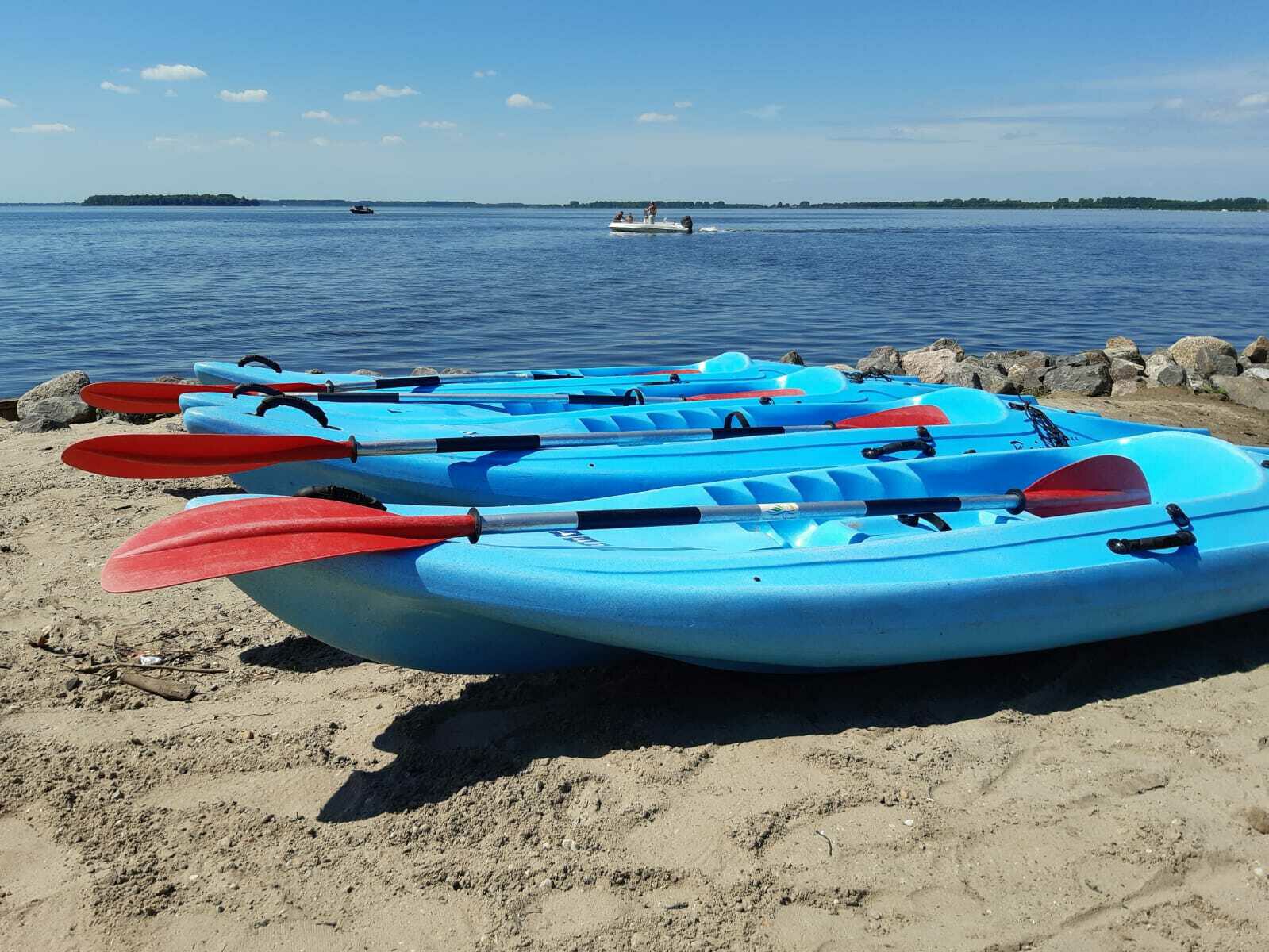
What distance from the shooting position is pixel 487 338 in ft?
54.6

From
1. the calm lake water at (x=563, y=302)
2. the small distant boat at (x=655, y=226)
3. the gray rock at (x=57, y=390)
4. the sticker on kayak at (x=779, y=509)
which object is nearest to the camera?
the sticker on kayak at (x=779, y=509)

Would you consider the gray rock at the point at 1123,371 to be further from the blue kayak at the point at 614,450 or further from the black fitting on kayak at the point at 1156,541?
the black fitting on kayak at the point at 1156,541

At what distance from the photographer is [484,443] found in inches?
207

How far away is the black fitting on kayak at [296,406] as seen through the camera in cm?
549

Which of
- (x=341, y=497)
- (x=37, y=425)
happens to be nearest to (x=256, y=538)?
(x=341, y=497)

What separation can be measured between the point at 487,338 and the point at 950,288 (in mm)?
14734

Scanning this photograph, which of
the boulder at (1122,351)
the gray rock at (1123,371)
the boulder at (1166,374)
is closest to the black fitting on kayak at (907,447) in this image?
the gray rock at (1123,371)

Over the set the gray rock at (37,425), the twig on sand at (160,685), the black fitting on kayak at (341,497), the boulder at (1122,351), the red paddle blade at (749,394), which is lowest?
the twig on sand at (160,685)

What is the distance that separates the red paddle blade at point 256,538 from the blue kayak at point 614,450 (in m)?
1.68

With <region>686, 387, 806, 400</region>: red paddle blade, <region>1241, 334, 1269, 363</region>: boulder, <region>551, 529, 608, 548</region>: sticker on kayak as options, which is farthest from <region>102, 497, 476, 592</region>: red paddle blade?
<region>1241, 334, 1269, 363</region>: boulder

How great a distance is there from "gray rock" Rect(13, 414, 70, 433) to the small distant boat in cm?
4763

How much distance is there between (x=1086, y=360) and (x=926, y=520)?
26.7 feet

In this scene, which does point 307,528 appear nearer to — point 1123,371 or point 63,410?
point 63,410

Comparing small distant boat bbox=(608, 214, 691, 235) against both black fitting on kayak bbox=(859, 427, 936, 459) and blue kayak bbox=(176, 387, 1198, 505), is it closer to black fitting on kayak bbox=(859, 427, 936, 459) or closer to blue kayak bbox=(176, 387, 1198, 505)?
blue kayak bbox=(176, 387, 1198, 505)
